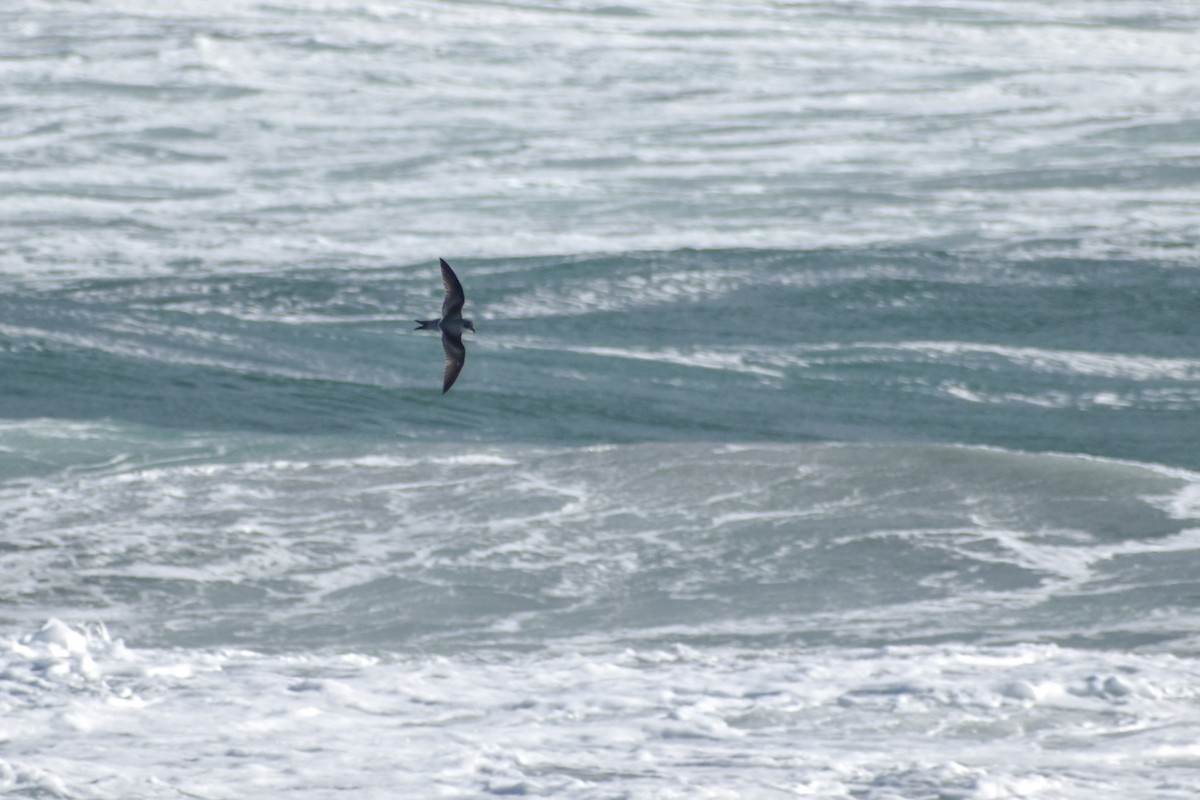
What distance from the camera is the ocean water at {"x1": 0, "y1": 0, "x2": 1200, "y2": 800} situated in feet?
19.3

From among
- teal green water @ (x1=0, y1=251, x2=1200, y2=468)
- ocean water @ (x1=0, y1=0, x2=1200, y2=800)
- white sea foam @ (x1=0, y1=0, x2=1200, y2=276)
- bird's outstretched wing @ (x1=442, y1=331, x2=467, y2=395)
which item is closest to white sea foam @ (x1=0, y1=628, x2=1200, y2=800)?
ocean water @ (x1=0, y1=0, x2=1200, y2=800)

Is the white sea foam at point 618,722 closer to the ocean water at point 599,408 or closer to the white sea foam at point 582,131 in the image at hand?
the ocean water at point 599,408

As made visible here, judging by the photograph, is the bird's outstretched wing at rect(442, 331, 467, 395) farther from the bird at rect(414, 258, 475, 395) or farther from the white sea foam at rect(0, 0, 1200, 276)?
the white sea foam at rect(0, 0, 1200, 276)

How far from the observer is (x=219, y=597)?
7.59m

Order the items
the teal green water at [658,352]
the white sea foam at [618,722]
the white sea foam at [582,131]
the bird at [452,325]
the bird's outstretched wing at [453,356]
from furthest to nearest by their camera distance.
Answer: the white sea foam at [582,131] → the teal green water at [658,352] → the bird's outstretched wing at [453,356] → the bird at [452,325] → the white sea foam at [618,722]

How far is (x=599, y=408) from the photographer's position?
10.7m

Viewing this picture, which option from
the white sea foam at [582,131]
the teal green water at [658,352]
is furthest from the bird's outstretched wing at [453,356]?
the white sea foam at [582,131]

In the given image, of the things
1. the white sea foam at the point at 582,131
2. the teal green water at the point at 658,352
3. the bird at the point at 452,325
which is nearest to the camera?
the bird at the point at 452,325

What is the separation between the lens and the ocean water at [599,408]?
5.87m

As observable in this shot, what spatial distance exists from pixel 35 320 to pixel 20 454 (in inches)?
105

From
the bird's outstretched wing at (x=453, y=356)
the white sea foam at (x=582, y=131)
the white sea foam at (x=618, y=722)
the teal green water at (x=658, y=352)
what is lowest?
the white sea foam at (x=618, y=722)

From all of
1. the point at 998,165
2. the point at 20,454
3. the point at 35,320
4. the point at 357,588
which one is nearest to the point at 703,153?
the point at 998,165

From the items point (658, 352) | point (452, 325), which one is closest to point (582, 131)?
point (658, 352)

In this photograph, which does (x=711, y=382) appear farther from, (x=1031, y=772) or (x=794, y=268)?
(x=1031, y=772)
